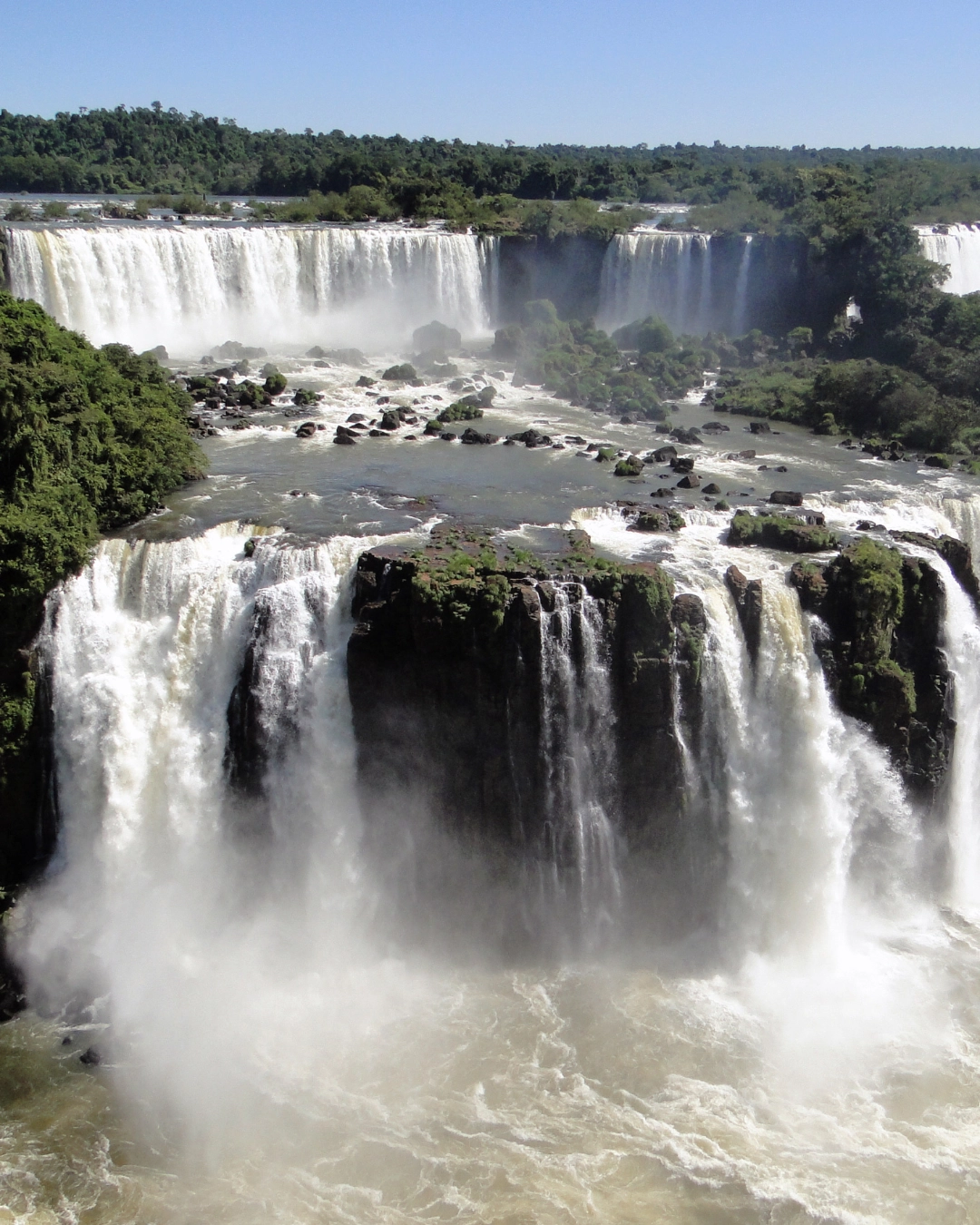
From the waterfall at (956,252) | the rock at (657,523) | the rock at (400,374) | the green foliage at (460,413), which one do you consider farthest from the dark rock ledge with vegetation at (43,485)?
the waterfall at (956,252)

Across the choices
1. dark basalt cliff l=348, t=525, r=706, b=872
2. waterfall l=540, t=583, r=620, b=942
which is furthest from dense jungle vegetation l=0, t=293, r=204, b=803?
waterfall l=540, t=583, r=620, b=942

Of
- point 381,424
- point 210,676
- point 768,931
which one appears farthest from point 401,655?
point 381,424

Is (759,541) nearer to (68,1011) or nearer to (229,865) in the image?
(229,865)

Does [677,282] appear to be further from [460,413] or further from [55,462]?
[55,462]

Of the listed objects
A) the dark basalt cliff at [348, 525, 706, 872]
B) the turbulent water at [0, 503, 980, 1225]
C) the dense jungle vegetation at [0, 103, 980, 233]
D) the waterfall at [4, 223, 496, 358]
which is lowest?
the turbulent water at [0, 503, 980, 1225]

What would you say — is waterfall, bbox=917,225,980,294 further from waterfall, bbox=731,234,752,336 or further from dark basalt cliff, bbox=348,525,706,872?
dark basalt cliff, bbox=348,525,706,872

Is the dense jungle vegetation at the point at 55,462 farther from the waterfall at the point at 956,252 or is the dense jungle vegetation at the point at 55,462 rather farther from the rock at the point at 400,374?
the waterfall at the point at 956,252

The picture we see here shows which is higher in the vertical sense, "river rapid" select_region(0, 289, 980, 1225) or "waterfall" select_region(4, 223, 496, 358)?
"waterfall" select_region(4, 223, 496, 358)
